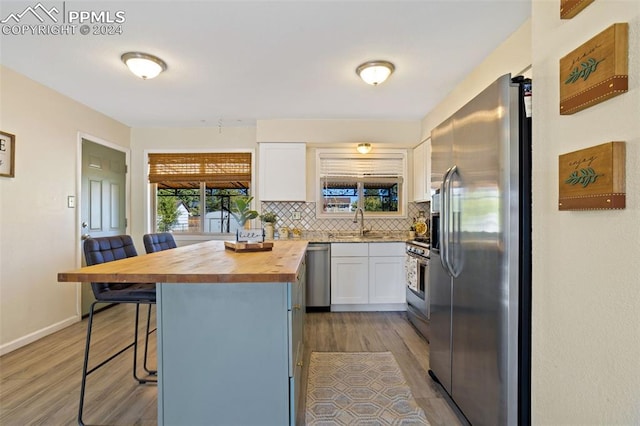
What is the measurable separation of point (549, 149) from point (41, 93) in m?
4.23

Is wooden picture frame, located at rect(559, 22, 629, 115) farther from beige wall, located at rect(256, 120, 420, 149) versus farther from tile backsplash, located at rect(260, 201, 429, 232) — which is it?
tile backsplash, located at rect(260, 201, 429, 232)

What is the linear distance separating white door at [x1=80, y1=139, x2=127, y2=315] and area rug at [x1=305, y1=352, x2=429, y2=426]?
3.05 meters

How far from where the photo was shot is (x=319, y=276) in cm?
387

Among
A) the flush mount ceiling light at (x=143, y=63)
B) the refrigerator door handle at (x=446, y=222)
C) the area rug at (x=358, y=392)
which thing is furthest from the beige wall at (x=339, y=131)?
the area rug at (x=358, y=392)

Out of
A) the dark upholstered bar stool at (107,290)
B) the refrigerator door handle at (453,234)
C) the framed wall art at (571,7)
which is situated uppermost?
the framed wall art at (571,7)

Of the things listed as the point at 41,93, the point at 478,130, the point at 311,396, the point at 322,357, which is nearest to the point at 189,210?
the point at 41,93

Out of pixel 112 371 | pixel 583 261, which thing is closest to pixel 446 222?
pixel 583 261

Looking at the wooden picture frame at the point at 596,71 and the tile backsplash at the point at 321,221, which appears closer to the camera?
the wooden picture frame at the point at 596,71

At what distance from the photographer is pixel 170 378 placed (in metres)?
1.51

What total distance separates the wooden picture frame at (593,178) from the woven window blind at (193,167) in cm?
408

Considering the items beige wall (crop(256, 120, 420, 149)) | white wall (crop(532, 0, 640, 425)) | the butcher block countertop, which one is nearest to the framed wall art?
white wall (crop(532, 0, 640, 425))

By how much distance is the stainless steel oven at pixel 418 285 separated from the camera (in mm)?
3044

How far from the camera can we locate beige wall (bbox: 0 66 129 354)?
2787 millimetres

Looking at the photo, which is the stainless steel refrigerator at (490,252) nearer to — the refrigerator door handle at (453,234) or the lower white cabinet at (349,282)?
the refrigerator door handle at (453,234)
